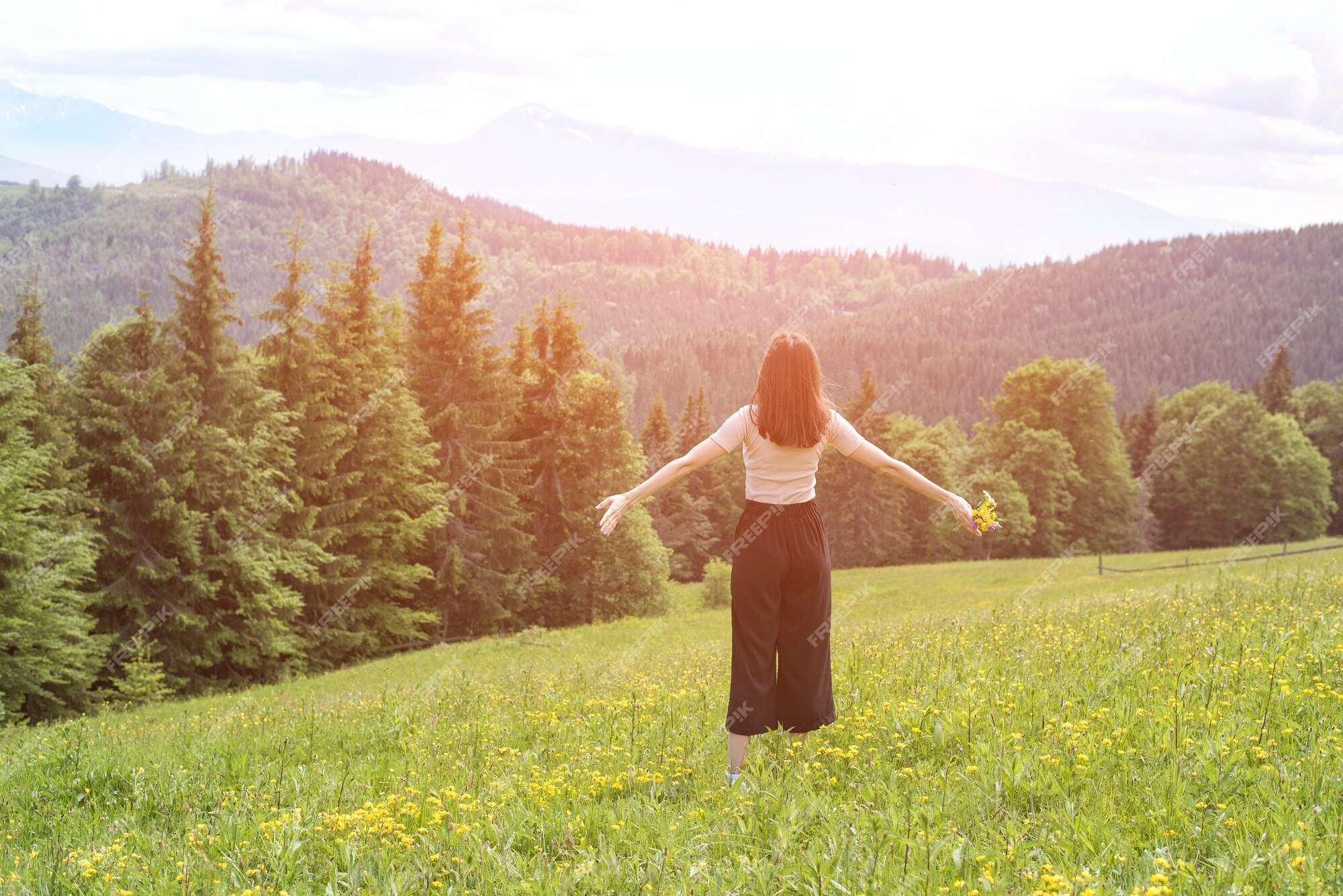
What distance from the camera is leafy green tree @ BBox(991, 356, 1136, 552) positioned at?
63625 mm

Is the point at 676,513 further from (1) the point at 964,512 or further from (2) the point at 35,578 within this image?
(1) the point at 964,512

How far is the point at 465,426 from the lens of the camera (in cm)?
3466

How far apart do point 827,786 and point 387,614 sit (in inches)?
1096

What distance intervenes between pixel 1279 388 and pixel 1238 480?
16.0m

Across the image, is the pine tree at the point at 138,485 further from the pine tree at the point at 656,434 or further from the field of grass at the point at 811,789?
the pine tree at the point at 656,434

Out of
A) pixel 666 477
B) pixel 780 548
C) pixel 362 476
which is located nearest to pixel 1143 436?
pixel 362 476

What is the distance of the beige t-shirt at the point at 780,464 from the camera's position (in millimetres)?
5699

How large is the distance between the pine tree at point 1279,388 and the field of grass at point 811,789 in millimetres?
82761

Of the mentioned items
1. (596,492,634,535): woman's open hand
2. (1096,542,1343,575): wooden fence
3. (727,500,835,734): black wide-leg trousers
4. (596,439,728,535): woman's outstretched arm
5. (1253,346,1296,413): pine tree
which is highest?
(1253,346,1296,413): pine tree

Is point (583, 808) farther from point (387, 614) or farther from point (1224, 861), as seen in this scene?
point (387, 614)

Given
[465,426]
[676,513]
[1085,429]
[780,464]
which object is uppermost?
[1085,429]

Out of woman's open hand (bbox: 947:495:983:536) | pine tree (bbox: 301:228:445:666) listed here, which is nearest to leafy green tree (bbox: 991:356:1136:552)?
pine tree (bbox: 301:228:445:666)

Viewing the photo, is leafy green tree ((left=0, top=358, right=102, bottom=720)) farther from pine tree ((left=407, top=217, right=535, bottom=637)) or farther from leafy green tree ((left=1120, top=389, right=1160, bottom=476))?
leafy green tree ((left=1120, top=389, right=1160, bottom=476))

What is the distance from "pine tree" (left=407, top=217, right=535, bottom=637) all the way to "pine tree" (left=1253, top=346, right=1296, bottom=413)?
7298cm
